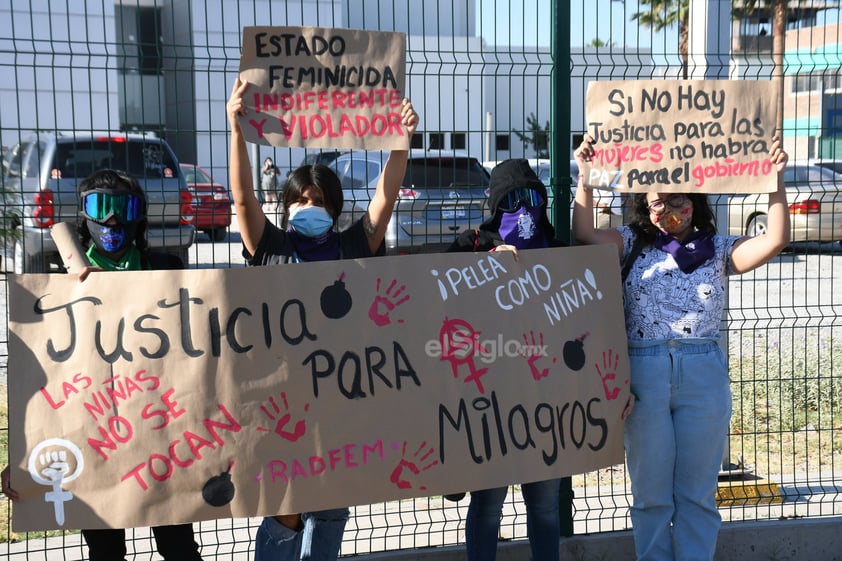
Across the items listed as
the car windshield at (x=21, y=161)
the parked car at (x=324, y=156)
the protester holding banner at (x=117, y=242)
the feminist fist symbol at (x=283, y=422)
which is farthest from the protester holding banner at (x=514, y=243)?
the car windshield at (x=21, y=161)

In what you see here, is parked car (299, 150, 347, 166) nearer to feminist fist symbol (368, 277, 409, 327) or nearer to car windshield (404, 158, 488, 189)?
car windshield (404, 158, 488, 189)

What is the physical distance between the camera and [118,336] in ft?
10.8

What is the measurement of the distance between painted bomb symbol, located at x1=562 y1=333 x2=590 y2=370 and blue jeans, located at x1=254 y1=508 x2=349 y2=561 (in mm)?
1035

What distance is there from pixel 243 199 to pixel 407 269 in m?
0.65

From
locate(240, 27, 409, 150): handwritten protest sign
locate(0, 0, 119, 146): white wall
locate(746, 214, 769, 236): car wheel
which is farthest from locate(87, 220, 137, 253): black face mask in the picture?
locate(746, 214, 769, 236): car wheel

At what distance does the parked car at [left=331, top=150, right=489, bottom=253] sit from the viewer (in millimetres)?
4406

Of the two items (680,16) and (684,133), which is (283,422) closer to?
(684,133)

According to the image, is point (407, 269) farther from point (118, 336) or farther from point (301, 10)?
point (301, 10)

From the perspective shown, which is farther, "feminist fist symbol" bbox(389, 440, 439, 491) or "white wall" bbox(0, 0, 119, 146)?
"white wall" bbox(0, 0, 119, 146)

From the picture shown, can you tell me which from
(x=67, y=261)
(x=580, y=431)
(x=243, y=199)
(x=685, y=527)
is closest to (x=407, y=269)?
(x=243, y=199)

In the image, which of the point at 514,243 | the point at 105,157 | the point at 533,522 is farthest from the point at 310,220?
the point at 105,157

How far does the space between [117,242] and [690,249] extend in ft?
7.01

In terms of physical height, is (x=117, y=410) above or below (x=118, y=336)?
below

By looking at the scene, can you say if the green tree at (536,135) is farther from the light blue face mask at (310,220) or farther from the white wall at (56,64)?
the white wall at (56,64)
